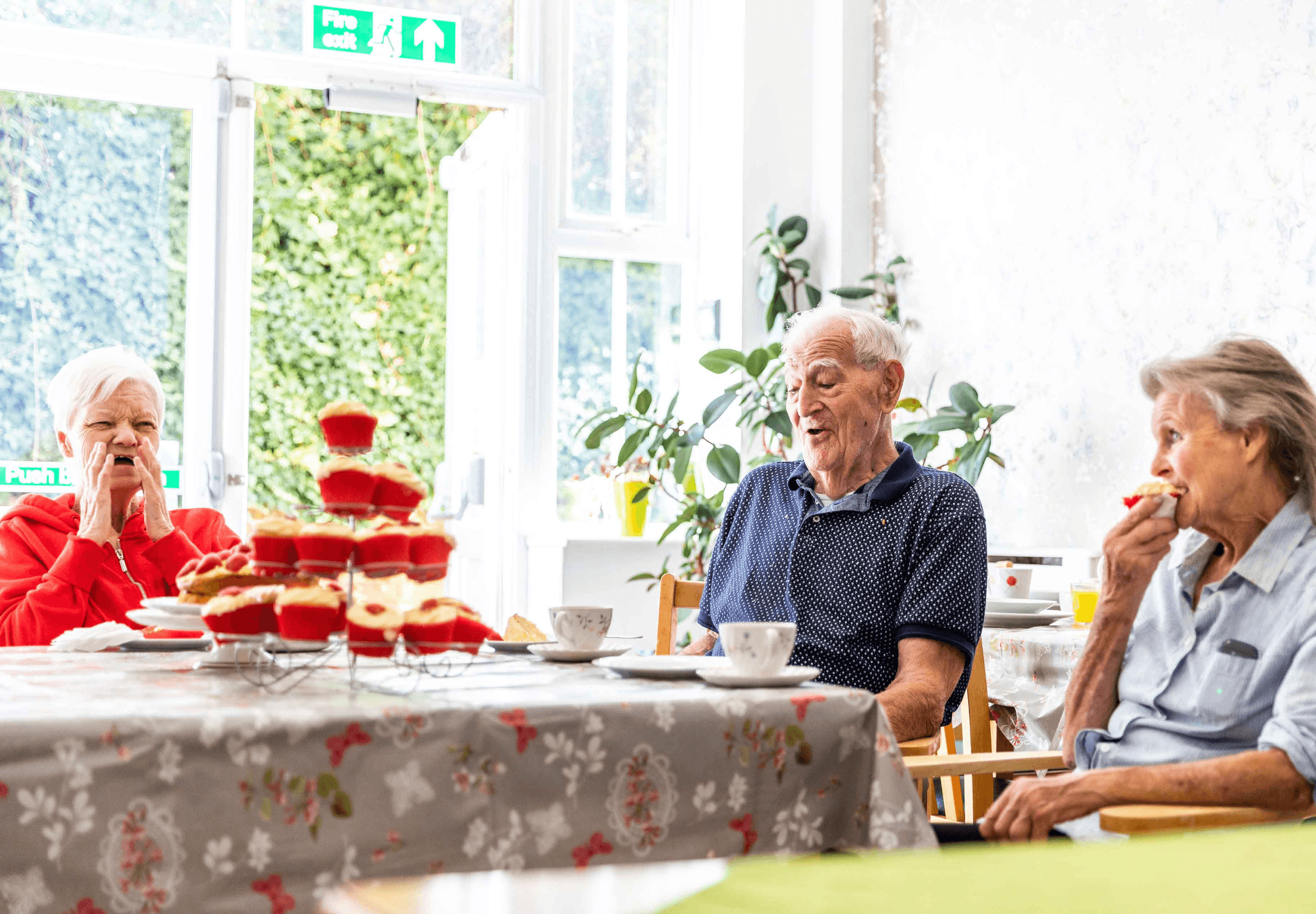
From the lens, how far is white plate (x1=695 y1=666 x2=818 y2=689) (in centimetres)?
129

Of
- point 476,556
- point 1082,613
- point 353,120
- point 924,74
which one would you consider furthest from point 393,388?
point 1082,613

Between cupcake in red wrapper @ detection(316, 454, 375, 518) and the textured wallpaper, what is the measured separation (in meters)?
2.35

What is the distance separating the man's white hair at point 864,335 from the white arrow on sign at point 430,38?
279 centimetres

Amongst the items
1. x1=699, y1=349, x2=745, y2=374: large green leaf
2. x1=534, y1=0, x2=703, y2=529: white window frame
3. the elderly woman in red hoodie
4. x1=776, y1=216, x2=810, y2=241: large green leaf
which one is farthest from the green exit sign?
the elderly woman in red hoodie

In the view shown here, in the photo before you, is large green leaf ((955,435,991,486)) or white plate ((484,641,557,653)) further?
large green leaf ((955,435,991,486))

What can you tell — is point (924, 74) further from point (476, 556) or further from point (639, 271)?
point (476, 556)

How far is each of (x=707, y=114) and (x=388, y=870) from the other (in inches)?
168

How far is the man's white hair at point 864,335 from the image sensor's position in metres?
2.20

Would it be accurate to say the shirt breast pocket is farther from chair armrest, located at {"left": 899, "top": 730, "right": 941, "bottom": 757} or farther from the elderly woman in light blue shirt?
chair armrest, located at {"left": 899, "top": 730, "right": 941, "bottom": 757}

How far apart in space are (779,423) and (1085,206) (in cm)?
118

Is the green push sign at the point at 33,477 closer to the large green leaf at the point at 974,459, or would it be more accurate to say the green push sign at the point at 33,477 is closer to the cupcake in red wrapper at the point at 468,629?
the large green leaf at the point at 974,459

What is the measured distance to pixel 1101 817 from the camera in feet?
4.22

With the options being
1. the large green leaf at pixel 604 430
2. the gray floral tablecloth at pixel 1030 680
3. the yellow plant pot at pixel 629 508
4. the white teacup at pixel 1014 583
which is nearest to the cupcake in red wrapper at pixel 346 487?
the gray floral tablecloth at pixel 1030 680

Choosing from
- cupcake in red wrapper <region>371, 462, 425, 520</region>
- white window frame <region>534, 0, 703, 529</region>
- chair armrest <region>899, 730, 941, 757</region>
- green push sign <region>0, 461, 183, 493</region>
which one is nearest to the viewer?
cupcake in red wrapper <region>371, 462, 425, 520</region>
